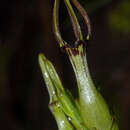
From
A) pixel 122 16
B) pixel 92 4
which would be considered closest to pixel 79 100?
pixel 92 4

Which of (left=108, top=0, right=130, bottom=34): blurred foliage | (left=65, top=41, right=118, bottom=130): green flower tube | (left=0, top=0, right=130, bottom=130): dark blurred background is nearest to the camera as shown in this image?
(left=65, top=41, right=118, bottom=130): green flower tube

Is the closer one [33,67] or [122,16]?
[122,16]

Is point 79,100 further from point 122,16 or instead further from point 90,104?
A: point 122,16

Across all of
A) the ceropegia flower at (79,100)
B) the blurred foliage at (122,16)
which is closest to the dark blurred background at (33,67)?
the blurred foliage at (122,16)

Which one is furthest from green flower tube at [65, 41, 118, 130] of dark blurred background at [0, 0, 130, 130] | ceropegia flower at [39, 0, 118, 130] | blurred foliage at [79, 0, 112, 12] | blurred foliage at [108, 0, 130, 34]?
blurred foliage at [108, 0, 130, 34]

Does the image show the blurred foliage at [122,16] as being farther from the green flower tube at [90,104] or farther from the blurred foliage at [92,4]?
the green flower tube at [90,104]

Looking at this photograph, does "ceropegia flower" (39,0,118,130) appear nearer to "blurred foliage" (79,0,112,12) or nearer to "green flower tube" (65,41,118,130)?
"green flower tube" (65,41,118,130)
